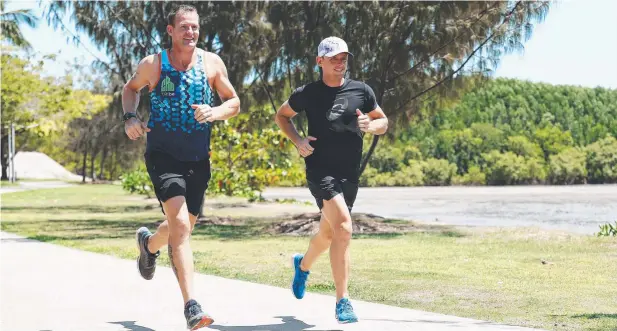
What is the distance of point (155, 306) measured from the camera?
26.1ft

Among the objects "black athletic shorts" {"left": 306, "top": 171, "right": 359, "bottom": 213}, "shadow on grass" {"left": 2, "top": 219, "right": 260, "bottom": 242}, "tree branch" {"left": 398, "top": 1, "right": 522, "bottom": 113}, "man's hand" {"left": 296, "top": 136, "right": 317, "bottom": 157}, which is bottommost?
"shadow on grass" {"left": 2, "top": 219, "right": 260, "bottom": 242}

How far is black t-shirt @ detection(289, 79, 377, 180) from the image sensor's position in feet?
23.4

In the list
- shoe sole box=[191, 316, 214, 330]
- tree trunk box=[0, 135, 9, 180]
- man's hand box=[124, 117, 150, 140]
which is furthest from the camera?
tree trunk box=[0, 135, 9, 180]

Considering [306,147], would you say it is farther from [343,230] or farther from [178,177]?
[178,177]

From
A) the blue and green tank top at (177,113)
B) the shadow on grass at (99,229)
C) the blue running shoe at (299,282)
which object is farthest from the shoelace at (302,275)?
the shadow on grass at (99,229)

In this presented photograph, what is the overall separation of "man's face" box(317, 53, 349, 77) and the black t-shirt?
135 mm

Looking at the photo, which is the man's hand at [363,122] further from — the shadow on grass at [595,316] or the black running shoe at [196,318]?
the shadow on grass at [595,316]

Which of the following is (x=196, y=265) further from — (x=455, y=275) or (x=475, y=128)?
(x=475, y=128)

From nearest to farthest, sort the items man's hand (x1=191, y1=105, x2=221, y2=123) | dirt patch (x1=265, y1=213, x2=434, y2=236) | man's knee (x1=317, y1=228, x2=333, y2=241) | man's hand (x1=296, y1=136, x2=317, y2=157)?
man's hand (x1=191, y1=105, x2=221, y2=123) → man's hand (x1=296, y1=136, x2=317, y2=157) → man's knee (x1=317, y1=228, x2=333, y2=241) → dirt patch (x1=265, y1=213, x2=434, y2=236)

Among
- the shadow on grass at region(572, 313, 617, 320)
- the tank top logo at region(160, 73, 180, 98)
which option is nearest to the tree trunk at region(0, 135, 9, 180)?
the tank top logo at region(160, 73, 180, 98)

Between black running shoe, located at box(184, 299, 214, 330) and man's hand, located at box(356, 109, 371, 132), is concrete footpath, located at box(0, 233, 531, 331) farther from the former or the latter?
man's hand, located at box(356, 109, 371, 132)

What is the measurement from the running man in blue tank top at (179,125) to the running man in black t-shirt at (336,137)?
60 cm

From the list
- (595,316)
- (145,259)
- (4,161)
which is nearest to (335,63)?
(145,259)

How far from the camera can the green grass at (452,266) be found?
8047 millimetres
